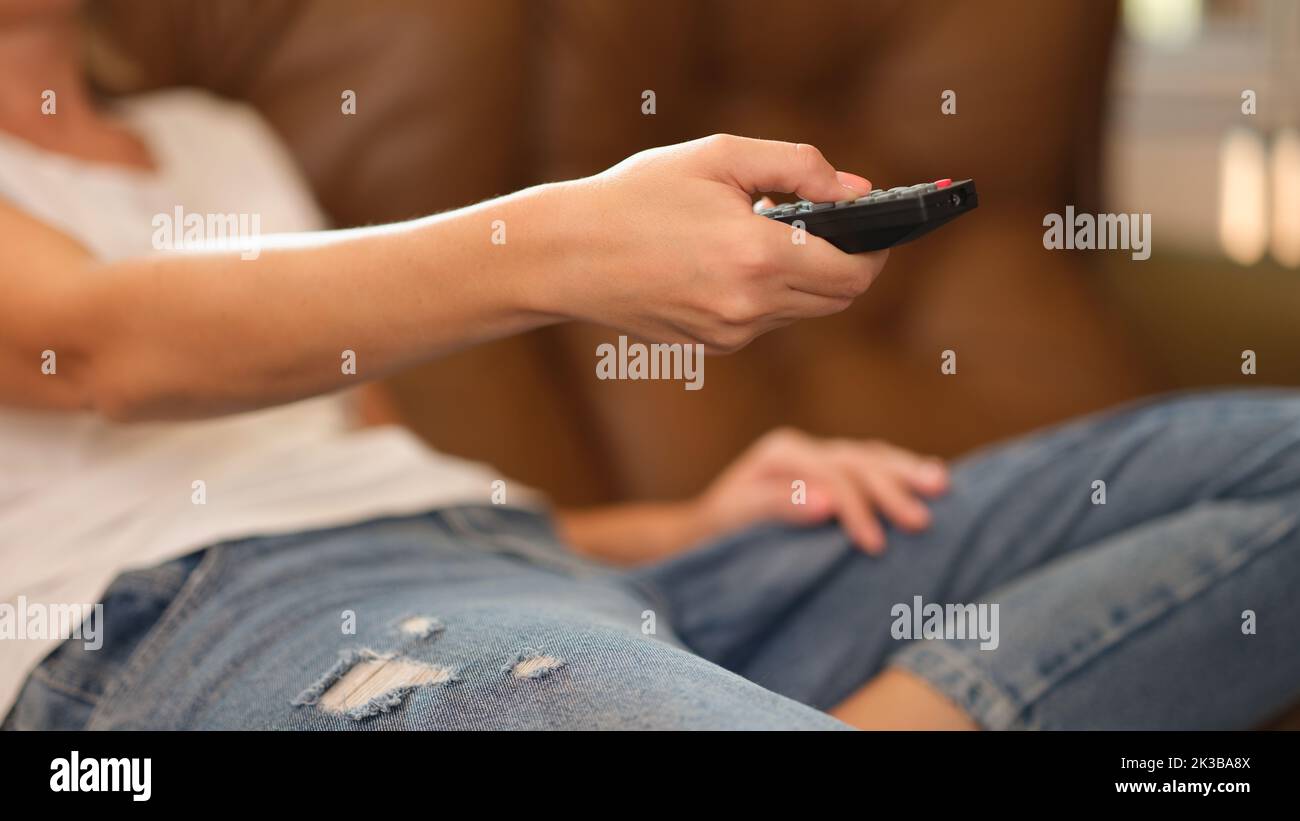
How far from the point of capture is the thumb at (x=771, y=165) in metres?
0.44

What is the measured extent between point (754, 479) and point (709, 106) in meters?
0.45

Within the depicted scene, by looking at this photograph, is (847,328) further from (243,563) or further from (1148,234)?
(243,563)

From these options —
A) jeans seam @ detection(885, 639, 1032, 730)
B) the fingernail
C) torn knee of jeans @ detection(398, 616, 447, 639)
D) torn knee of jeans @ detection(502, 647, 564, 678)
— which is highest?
the fingernail

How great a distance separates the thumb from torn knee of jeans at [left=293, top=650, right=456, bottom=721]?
0.73 ft

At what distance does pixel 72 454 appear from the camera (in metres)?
0.69

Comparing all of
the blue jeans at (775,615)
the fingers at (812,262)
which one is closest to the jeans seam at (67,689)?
the blue jeans at (775,615)

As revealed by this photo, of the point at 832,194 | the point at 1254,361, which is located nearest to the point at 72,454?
the point at 832,194

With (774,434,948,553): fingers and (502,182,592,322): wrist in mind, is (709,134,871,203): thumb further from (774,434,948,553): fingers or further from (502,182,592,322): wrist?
(774,434,948,553): fingers

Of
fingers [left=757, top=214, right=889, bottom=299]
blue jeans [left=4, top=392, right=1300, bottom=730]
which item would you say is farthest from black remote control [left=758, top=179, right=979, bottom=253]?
blue jeans [left=4, top=392, right=1300, bottom=730]

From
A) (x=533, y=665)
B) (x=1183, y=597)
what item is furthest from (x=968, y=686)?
(x=533, y=665)

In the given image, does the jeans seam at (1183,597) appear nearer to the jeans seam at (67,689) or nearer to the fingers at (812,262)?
the fingers at (812,262)

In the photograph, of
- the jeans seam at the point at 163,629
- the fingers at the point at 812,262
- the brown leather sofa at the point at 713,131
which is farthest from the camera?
the brown leather sofa at the point at 713,131

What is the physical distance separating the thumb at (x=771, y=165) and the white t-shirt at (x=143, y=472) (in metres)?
0.34

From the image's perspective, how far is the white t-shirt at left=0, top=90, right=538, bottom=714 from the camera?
632 mm
